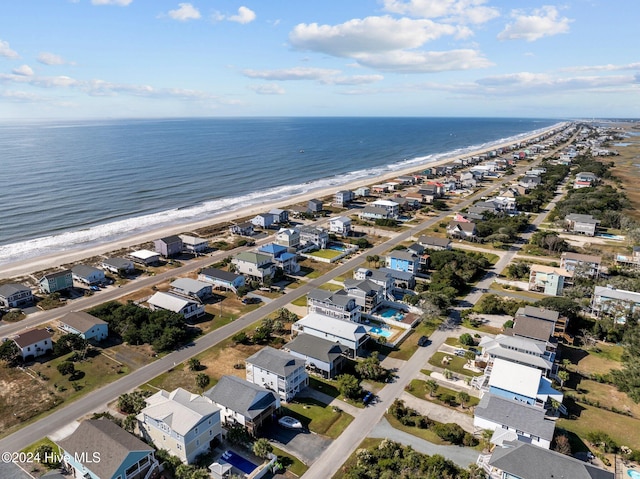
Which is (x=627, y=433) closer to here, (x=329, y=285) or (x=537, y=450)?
(x=537, y=450)

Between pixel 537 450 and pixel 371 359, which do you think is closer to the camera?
pixel 537 450

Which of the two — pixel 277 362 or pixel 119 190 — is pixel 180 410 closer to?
pixel 277 362

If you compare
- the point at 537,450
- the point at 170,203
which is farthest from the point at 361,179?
the point at 537,450

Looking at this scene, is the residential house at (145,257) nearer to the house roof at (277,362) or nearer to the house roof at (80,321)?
the house roof at (80,321)

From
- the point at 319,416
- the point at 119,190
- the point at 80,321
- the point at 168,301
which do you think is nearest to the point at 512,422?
the point at 319,416

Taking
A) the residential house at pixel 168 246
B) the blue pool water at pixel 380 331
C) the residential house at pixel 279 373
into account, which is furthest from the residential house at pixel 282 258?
the residential house at pixel 279 373
